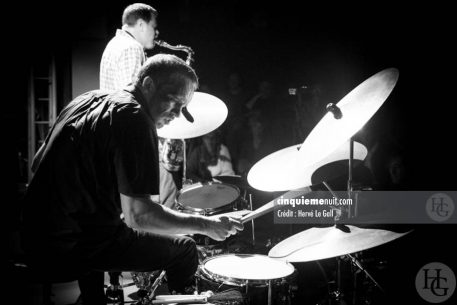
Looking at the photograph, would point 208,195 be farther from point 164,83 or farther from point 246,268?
point 164,83

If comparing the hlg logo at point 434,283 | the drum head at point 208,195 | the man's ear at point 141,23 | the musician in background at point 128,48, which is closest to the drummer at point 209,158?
the musician in background at point 128,48

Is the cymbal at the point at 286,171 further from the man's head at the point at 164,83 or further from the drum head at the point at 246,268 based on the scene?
the man's head at the point at 164,83

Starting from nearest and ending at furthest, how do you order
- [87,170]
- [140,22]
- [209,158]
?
[87,170], [140,22], [209,158]

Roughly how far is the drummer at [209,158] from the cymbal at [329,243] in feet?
8.98

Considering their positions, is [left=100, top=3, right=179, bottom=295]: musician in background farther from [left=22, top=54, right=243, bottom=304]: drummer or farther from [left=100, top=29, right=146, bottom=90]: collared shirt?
[left=22, top=54, right=243, bottom=304]: drummer

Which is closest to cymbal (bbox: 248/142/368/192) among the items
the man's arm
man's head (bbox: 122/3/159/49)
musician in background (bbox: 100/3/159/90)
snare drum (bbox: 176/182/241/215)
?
the man's arm

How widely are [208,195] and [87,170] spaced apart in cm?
131

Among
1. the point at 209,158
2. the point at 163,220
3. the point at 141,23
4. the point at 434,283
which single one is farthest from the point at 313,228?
the point at 209,158

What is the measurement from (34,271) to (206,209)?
122 centimetres

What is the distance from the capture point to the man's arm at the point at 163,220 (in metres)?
1.51

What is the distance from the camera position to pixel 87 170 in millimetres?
1516

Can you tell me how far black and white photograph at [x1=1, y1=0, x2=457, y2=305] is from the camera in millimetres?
1515

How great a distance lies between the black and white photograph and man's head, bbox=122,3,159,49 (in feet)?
0.04

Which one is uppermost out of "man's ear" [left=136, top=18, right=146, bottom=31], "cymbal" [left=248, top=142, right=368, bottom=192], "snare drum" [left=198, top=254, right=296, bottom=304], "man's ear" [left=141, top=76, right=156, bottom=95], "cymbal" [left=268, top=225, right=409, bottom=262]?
"man's ear" [left=136, top=18, right=146, bottom=31]
